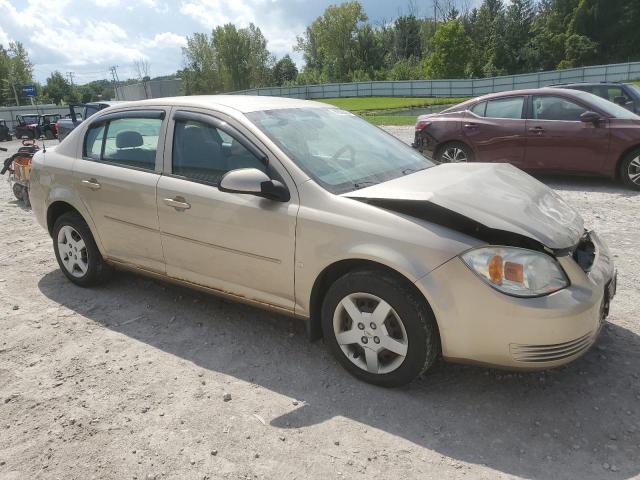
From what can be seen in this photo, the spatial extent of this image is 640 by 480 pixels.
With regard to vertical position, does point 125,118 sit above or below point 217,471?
above

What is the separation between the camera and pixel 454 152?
913 cm

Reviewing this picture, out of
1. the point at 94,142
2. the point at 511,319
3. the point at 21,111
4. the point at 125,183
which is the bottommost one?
the point at 511,319

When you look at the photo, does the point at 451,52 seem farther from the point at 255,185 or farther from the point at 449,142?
the point at 255,185

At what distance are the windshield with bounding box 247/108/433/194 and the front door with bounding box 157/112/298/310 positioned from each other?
0.21 metres

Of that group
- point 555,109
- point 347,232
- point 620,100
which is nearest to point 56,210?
point 347,232

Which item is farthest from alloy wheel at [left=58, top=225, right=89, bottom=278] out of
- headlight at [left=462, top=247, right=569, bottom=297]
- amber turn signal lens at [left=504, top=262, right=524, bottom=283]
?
amber turn signal lens at [left=504, top=262, right=524, bottom=283]

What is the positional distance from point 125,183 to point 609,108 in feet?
23.0

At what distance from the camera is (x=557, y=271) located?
2.70 meters

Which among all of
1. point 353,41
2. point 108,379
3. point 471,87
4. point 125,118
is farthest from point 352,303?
point 353,41

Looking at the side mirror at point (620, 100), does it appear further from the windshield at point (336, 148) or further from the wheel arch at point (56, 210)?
the wheel arch at point (56, 210)

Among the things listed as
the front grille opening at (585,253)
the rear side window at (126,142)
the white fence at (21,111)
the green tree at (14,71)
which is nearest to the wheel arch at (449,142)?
the front grille opening at (585,253)

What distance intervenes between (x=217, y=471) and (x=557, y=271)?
6.36 feet

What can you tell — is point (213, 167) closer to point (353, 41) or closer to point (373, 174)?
point (373, 174)

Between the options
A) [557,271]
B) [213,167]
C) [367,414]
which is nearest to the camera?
[557,271]
